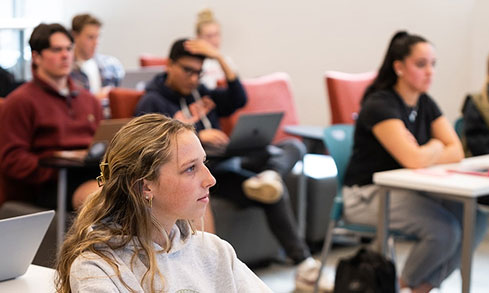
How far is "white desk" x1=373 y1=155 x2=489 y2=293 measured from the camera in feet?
9.61

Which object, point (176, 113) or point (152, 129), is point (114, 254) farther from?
point (176, 113)

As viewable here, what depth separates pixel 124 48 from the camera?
26.7ft

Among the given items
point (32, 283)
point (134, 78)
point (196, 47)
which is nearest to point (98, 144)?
point (196, 47)

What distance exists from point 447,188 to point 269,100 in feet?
6.85

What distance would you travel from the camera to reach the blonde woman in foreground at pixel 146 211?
56.7 inches

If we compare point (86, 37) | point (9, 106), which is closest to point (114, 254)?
point (9, 106)

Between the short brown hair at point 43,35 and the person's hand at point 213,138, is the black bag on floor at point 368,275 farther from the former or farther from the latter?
the short brown hair at point 43,35

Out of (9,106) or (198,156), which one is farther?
(9,106)

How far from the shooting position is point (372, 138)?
3482 millimetres

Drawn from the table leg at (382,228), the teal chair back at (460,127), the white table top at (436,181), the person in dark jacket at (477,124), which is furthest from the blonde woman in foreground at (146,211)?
the teal chair back at (460,127)

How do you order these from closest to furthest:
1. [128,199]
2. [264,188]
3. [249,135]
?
[128,199]
[249,135]
[264,188]

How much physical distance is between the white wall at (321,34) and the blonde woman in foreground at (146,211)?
436 centimetres

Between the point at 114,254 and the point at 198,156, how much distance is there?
9.3 inches

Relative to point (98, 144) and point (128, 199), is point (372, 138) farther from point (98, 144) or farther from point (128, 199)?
point (128, 199)
